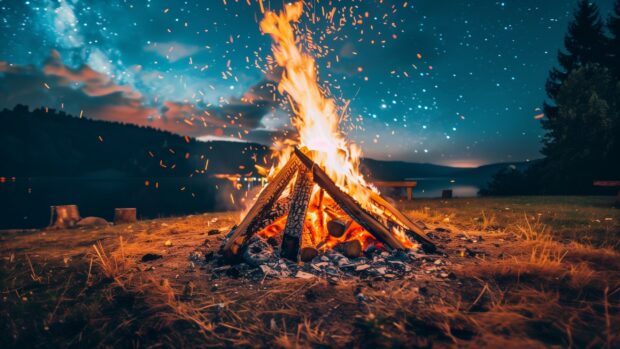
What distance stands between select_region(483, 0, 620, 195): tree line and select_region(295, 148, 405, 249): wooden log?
23553 mm

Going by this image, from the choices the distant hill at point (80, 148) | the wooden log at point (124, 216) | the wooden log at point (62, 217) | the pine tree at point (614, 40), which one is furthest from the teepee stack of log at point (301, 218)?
the distant hill at point (80, 148)

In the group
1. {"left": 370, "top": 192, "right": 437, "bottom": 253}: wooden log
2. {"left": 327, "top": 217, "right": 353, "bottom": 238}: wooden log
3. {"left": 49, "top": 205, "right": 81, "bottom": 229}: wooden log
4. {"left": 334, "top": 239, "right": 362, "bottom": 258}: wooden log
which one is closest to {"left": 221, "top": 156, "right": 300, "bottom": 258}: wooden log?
{"left": 327, "top": 217, "right": 353, "bottom": 238}: wooden log

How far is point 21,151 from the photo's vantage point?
6107 inches

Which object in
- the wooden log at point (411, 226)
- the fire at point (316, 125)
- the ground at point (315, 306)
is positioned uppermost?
the fire at point (316, 125)

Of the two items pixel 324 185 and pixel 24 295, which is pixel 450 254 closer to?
pixel 324 185

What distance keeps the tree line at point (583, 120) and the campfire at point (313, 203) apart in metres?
22.7

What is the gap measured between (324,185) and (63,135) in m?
234

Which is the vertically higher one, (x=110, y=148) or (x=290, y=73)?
(x=110, y=148)

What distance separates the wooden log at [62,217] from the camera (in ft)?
32.2

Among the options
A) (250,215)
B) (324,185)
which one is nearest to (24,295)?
(250,215)

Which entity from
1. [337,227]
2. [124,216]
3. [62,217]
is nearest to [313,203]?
[337,227]

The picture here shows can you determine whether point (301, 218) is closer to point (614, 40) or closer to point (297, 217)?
point (297, 217)

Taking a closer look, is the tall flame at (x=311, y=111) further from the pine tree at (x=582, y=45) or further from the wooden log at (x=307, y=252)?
the pine tree at (x=582, y=45)

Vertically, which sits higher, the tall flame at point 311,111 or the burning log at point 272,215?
the tall flame at point 311,111
